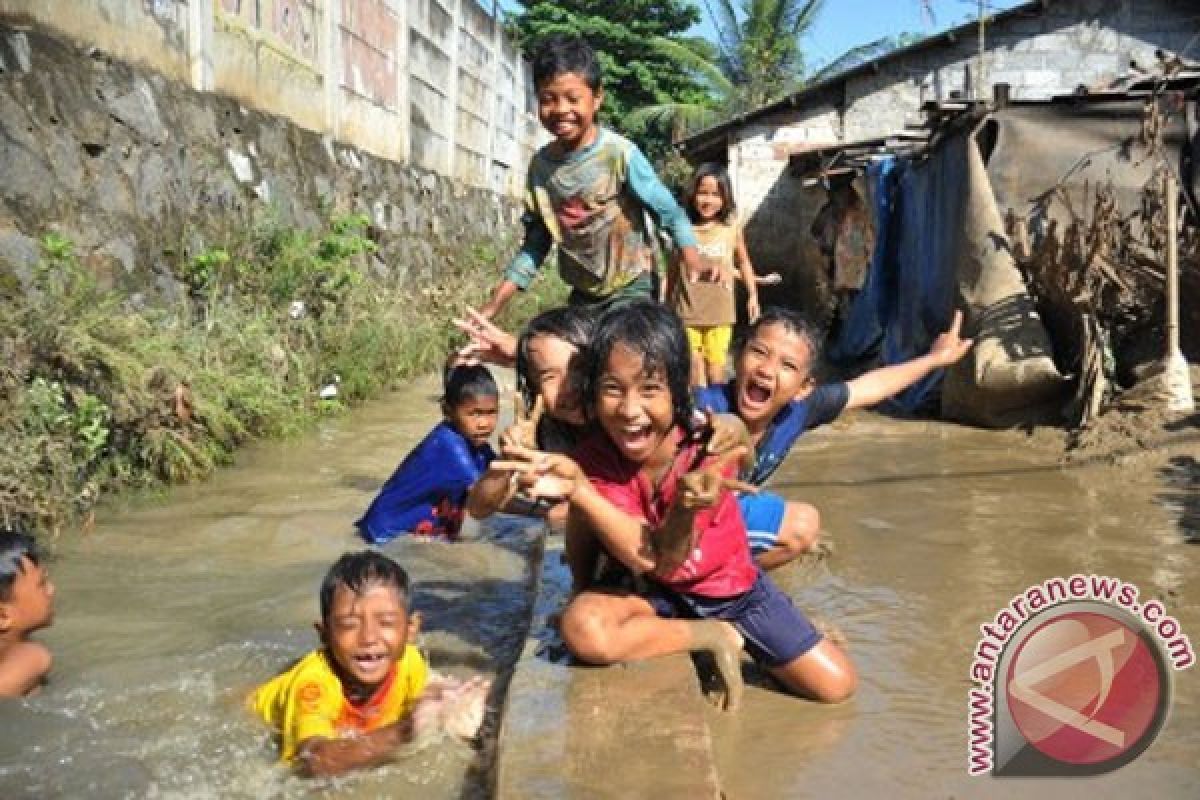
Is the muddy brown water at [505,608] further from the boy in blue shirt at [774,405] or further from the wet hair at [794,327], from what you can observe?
the wet hair at [794,327]

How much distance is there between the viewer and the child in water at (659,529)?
2537 mm

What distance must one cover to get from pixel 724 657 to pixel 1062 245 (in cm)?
484

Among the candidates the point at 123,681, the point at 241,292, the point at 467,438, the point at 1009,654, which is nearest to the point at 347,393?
the point at 241,292

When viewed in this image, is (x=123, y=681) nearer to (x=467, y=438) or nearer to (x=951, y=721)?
(x=467, y=438)

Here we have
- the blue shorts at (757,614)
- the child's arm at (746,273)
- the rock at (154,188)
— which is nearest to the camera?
the blue shorts at (757,614)

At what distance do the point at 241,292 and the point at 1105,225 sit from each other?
504 cm

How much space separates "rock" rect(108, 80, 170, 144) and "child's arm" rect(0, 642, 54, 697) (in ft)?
12.0

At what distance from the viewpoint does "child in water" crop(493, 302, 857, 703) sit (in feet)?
8.32

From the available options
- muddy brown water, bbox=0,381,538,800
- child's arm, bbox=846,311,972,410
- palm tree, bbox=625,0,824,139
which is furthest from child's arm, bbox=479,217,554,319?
palm tree, bbox=625,0,824,139

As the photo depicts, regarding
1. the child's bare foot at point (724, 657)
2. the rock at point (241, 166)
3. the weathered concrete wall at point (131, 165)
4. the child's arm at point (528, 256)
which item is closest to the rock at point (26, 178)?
the weathered concrete wall at point (131, 165)

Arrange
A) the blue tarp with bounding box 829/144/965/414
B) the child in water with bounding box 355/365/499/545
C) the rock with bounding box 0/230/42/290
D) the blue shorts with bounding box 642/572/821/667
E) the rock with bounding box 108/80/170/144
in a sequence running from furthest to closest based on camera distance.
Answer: the blue tarp with bounding box 829/144/965/414 → the rock with bounding box 108/80/170/144 → the rock with bounding box 0/230/42/290 → the child in water with bounding box 355/365/499/545 → the blue shorts with bounding box 642/572/821/667

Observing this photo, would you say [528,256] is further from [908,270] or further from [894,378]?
[908,270]

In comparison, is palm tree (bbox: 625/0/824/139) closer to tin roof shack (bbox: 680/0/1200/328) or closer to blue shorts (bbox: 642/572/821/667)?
tin roof shack (bbox: 680/0/1200/328)

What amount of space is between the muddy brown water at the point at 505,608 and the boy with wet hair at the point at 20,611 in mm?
74
